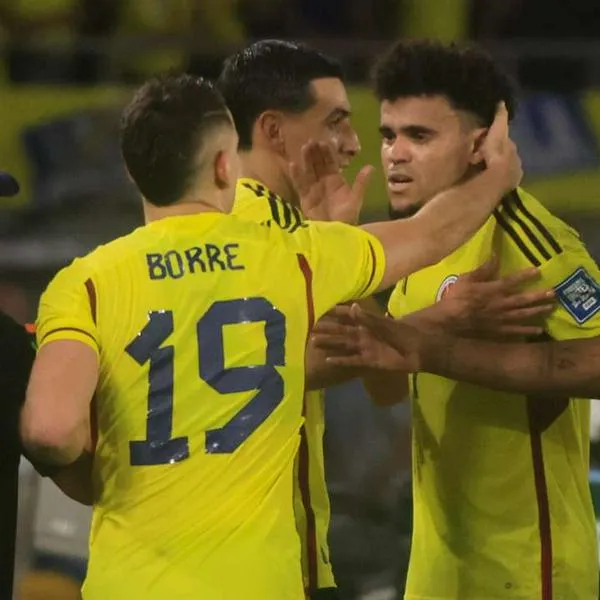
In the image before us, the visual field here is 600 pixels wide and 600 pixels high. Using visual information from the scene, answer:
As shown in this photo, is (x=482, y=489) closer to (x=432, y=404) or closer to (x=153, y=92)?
(x=432, y=404)

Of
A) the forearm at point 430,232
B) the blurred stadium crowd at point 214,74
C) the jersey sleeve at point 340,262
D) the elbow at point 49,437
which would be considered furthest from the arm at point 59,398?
the blurred stadium crowd at point 214,74

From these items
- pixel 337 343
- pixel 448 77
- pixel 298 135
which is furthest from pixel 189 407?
pixel 448 77

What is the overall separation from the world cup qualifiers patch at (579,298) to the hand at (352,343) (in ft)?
1.08

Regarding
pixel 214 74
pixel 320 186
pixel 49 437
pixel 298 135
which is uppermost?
pixel 214 74

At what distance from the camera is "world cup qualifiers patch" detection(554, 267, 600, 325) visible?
8.92 ft

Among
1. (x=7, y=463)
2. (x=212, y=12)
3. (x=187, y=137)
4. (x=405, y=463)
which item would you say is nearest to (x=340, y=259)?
(x=187, y=137)

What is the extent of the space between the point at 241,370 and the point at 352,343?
0.40m

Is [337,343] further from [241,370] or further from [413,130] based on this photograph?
[413,130]

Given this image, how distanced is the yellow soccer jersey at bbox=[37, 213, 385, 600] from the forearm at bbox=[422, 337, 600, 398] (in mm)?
453

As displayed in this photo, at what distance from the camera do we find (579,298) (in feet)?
8.93

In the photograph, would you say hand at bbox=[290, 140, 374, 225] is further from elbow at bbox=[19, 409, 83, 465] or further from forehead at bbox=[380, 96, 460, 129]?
elbow at bbox=[19, 409, 83, 465]

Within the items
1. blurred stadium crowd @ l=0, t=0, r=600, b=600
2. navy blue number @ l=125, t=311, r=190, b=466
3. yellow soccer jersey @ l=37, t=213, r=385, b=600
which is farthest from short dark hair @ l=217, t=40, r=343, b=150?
blurred stadium crowd @ l=0, t=0, r=600, b=600

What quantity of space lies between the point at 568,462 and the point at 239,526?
0.85m

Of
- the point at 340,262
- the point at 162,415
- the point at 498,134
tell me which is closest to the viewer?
the point at 162,415
